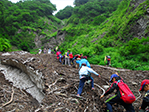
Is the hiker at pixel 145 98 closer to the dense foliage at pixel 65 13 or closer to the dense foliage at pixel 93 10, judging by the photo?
the dense foliage at pixel 93 10

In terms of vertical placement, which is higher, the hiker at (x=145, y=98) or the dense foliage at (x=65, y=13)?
the dense foliage at (x=65, y=13)

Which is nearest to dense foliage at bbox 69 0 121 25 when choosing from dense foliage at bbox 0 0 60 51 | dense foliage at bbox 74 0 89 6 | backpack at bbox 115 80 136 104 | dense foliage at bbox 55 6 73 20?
dense foliage at bbox 0 0 60 51

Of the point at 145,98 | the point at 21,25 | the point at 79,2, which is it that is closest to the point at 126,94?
the point at 145,98

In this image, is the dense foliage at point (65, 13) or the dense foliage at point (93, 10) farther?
the dense foliage at point (65, 13)

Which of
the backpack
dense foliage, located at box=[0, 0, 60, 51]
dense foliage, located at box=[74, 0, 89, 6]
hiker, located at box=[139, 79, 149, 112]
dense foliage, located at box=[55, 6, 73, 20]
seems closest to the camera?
hiker, located at box=[139, 79, 149, 112]

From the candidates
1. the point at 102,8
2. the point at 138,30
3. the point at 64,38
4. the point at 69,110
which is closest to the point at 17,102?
the point at 69,110

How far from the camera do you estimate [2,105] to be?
3.52 m

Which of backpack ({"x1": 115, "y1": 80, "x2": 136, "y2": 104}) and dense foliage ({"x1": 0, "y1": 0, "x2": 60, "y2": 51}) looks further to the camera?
dense foliage ({"x1": 0, "y1": 0, "x2": 60, "y2": 51})

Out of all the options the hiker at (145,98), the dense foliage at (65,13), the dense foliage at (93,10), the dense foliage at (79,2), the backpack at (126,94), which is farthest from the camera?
the dense foliage at (65,13)

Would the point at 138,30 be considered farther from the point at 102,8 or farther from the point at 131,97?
the point at 102,8

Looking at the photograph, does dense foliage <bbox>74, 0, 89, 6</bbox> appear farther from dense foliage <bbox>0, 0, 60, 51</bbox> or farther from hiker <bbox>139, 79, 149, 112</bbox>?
hiker <bbox>139, 79, 149, 112</bbox>

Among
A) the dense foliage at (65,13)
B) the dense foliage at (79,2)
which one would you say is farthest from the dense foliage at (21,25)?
the dense foliage at (79,2)

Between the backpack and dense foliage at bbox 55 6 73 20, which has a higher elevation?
dense foliage at bbox 55 6 73 20

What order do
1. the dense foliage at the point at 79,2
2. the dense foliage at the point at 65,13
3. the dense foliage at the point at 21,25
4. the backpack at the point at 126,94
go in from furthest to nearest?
the dense foliage at the point at 65,13
the dense foliage at the point at 79,2
the dense foliage at the point at 21,25
the backpack at the point at 126,94
